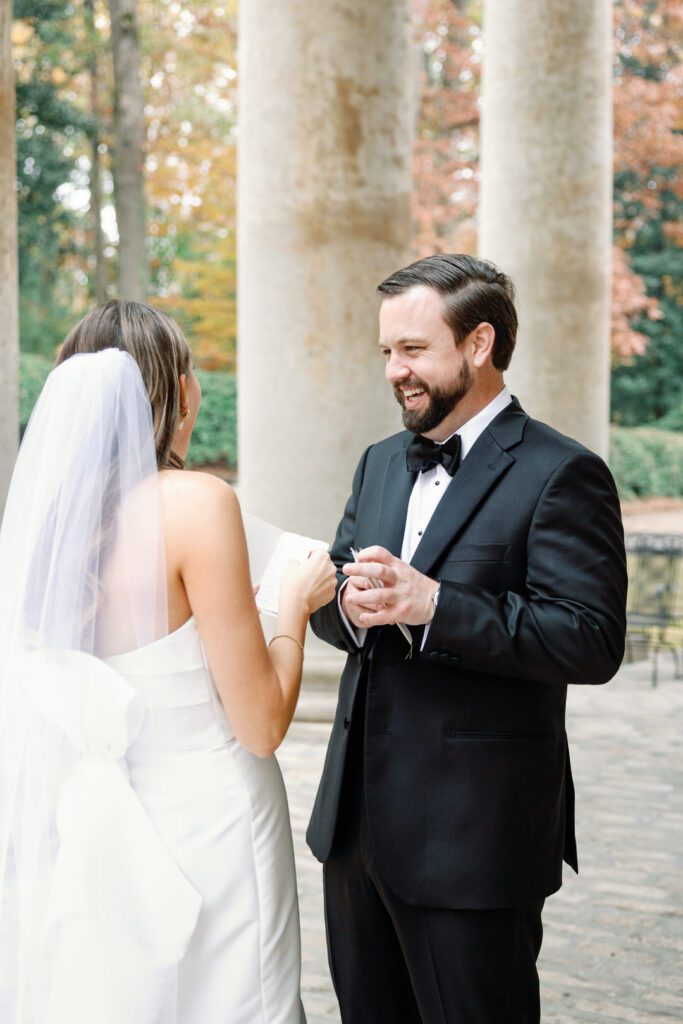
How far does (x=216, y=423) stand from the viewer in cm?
2952

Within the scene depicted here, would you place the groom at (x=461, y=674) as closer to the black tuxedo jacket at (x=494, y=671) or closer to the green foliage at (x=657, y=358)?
the black tuxedo jacket at (x=494, y=671)

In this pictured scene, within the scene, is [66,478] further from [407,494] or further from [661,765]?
[661,765]

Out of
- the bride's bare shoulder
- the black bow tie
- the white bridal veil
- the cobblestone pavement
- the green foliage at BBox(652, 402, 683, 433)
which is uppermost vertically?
the green foliage at BBox(652, 402, 683, 433)

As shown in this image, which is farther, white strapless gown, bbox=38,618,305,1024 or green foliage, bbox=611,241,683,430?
green foliage, bbox=611,241,683,430

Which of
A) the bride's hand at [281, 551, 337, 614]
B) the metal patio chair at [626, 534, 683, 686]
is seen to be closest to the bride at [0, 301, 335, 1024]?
the bride's hand at [281, 551, 337, 614]

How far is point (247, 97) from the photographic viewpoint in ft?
30.2

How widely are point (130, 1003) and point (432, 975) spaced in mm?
847

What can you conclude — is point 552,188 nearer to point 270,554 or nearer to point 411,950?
point 270,554

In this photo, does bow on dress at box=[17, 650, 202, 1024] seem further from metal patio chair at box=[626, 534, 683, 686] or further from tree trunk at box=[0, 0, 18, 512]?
metal patio chair at box=[626, 534, 683, 686]

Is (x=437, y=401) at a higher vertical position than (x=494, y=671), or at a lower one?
higher

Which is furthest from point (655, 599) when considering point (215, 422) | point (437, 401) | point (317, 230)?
point (215, 422)

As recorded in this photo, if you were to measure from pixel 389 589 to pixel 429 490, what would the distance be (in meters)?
0.61

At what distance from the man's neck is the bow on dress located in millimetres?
1251

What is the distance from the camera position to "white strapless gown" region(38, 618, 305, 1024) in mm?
3291
